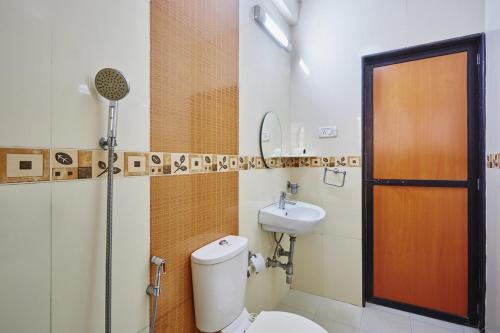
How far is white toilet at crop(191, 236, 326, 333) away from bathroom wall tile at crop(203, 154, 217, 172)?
0.40m

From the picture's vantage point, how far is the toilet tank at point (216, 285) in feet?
3.61

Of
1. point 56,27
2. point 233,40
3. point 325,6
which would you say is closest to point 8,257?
point 56,27

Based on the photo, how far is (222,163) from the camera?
1.40 m

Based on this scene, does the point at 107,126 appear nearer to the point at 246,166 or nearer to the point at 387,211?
the point at 246,166

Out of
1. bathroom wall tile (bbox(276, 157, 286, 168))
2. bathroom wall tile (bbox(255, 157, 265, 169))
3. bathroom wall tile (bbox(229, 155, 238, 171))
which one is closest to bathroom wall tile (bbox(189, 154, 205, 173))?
bathroom wall tile (bbox(229, 155, 238, 171))

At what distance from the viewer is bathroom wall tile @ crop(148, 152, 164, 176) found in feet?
3.21

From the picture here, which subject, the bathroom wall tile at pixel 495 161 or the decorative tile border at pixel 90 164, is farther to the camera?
the bathroom wall tile at pixel 495 161

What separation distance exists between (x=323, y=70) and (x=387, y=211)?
1.29m

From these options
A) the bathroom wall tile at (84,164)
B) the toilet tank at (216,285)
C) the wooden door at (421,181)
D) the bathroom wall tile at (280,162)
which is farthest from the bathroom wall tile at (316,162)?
the bathroom wall tile at (84,164)

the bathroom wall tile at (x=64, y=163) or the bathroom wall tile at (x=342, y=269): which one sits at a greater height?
the bathroom wall tile at (x=64, y=163)

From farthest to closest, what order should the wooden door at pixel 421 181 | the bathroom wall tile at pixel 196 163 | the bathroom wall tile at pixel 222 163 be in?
the wooden door at pixel 421 181
the bathroom wall tile at pixel 222 163
the bathroom wall tile at pixel 196 163

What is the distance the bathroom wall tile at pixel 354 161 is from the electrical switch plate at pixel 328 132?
0.74ft

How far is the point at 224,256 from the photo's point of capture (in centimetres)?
113

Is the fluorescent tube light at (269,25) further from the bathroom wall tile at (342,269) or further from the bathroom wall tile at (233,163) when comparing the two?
the bathroom wall tile at (342,269)
